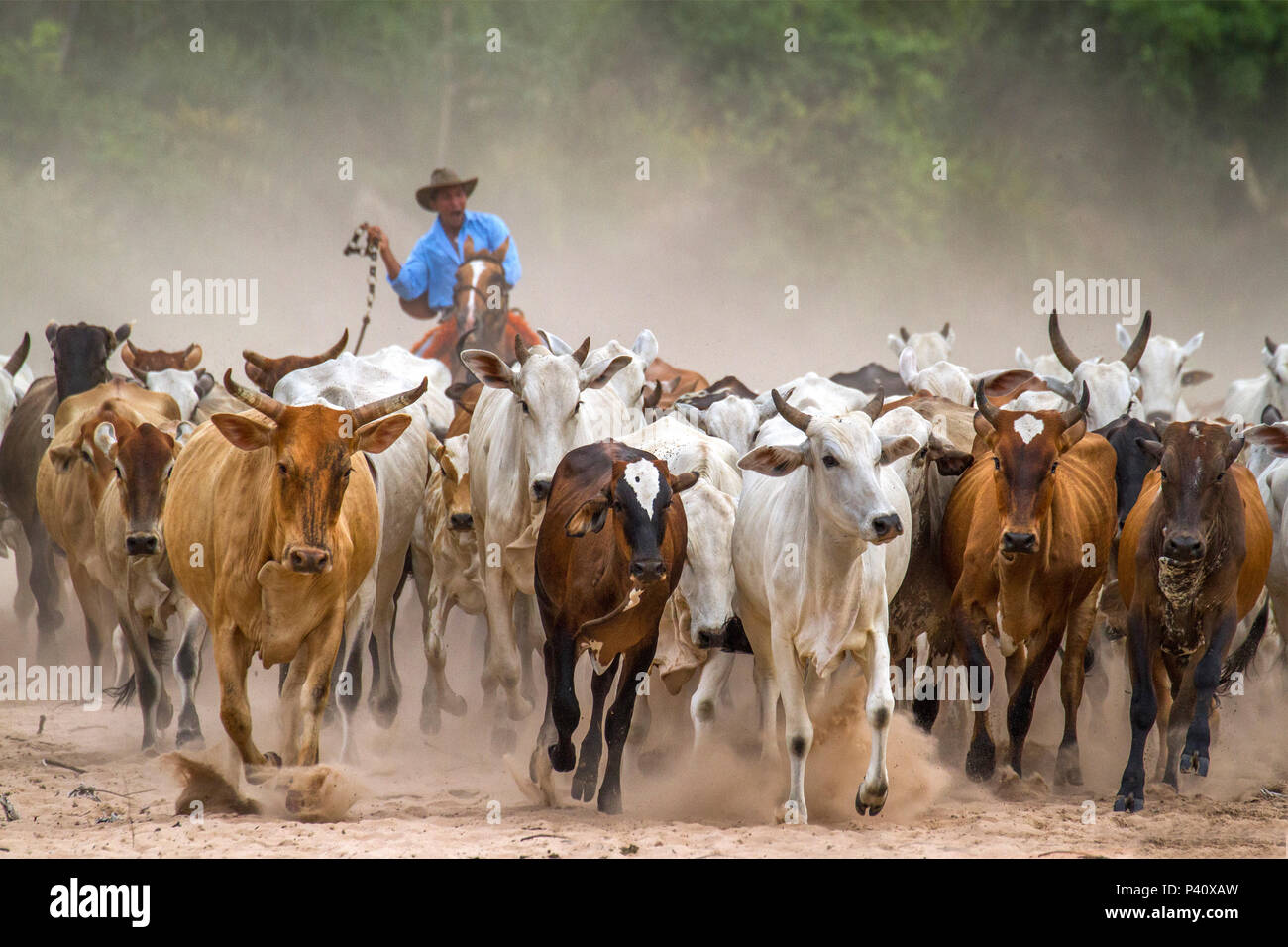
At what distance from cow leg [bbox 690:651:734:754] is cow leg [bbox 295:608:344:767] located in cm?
180

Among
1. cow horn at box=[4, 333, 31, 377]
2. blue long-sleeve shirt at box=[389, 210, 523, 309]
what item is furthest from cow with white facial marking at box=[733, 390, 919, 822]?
cow horn at box=[4, 333, 31, 377]

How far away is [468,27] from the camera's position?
2836cm

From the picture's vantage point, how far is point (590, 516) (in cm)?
710

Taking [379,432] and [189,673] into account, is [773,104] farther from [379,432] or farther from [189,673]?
[379,432]

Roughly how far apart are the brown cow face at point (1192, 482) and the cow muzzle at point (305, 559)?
371cm

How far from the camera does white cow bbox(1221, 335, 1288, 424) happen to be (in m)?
11.4

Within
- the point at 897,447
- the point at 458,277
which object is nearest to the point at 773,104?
the point at 458,277

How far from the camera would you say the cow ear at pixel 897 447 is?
7125mm

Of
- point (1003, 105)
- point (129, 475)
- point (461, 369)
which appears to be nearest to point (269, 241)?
point (1003, 105)

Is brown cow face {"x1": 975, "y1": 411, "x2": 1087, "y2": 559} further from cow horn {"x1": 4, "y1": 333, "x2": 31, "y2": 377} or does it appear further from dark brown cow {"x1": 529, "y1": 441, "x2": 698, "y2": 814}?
cow horn {"x1": 4, "y1": 333, "x2": 31, "y2": 377}

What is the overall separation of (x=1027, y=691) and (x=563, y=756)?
7.33 feet

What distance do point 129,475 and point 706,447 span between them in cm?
291

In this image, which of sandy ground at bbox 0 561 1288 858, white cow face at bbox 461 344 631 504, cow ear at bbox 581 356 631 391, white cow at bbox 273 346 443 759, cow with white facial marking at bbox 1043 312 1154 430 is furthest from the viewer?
cow with white facial marking at bbox 1043 312 1154 430
